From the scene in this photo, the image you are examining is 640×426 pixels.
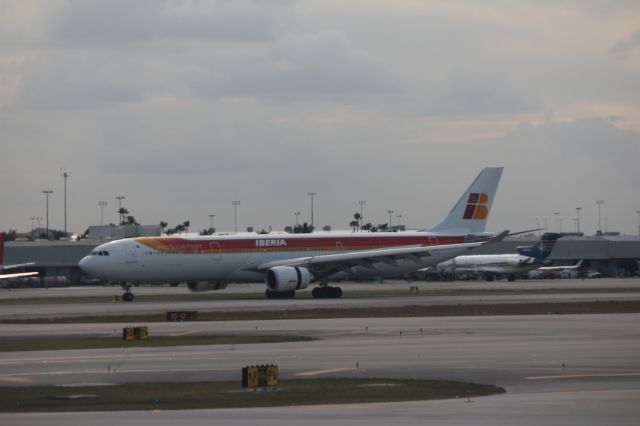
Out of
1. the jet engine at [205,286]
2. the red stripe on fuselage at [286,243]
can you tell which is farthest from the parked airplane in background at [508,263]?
the jet engine at [205,286]

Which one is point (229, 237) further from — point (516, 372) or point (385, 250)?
point (516, 372)

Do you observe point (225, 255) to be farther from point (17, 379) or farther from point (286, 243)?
point (17, 379)

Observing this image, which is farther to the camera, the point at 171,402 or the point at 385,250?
the point at 385,250

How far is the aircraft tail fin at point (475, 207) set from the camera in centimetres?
8050

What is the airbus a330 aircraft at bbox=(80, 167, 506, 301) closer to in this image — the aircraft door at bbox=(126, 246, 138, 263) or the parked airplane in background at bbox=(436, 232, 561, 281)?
the aircraft door at bbox=(126, 246, 138, 263)

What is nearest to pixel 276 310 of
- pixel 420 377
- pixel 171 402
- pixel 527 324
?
pixel 527 324

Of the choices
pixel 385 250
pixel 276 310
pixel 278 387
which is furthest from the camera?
pixel 385 250

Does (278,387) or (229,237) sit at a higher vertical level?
(229,237)

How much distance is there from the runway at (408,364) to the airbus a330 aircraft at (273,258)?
24305 millimetres

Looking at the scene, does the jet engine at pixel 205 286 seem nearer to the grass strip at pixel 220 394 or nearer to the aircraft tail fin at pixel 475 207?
the aircraft tail fin at pixel 475 207

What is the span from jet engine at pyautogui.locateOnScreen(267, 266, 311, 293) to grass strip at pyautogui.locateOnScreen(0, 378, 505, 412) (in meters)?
44.4

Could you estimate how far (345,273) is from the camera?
7619 centimetres

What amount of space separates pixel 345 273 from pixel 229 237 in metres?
8.20

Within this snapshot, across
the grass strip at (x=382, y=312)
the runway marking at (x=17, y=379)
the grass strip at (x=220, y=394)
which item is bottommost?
the grass strip at (x=220, y=394)
